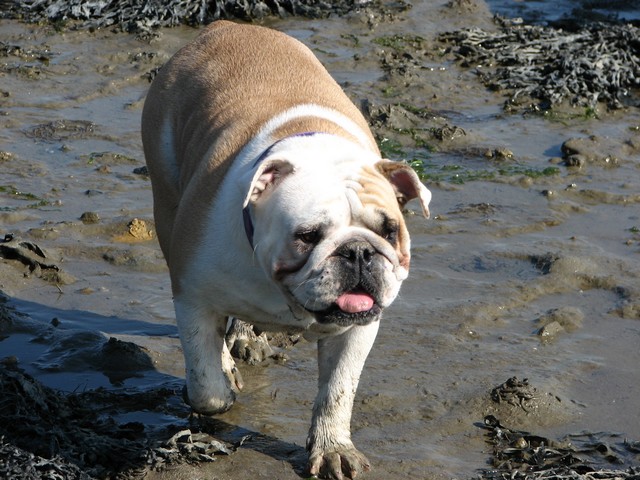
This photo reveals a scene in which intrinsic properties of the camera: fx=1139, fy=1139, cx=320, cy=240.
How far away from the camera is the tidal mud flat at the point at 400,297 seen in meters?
4.83

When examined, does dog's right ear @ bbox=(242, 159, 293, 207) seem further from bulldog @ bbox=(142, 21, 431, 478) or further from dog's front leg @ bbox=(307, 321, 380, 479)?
dog's front leg @ bbox=(307, 321, 380, 479)

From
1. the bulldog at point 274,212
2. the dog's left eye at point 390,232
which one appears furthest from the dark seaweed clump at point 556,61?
the dog's left eye at point 390,232

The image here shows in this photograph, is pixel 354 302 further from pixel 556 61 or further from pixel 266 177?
pixel 556 61

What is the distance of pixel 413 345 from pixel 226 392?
1.34 m

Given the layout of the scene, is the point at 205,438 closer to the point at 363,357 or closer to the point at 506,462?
the point at 363,357

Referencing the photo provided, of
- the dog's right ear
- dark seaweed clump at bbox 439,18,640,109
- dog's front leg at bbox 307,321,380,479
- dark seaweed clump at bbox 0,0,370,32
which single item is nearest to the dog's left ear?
the dog's right ear

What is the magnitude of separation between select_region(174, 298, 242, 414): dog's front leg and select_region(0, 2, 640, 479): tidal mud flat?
16 centimetres

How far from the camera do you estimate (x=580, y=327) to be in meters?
6.20

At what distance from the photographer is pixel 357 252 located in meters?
4.05

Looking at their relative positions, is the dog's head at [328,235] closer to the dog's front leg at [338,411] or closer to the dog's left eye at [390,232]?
the dog's left eye at [390,232]

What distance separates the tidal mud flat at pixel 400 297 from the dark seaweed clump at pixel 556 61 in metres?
0.06

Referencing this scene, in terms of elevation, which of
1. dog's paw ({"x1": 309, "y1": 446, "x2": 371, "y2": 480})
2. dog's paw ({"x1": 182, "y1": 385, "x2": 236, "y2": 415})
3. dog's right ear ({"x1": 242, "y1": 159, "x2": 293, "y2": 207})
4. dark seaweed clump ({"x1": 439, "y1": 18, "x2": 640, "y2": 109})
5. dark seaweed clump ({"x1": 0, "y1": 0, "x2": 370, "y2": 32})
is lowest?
dark seaweed clump ({"x1": 439, "y1": 18, "x2": 640, "y2": 109})

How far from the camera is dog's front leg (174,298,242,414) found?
4.67 metres

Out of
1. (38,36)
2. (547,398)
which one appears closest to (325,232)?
(547,398)
